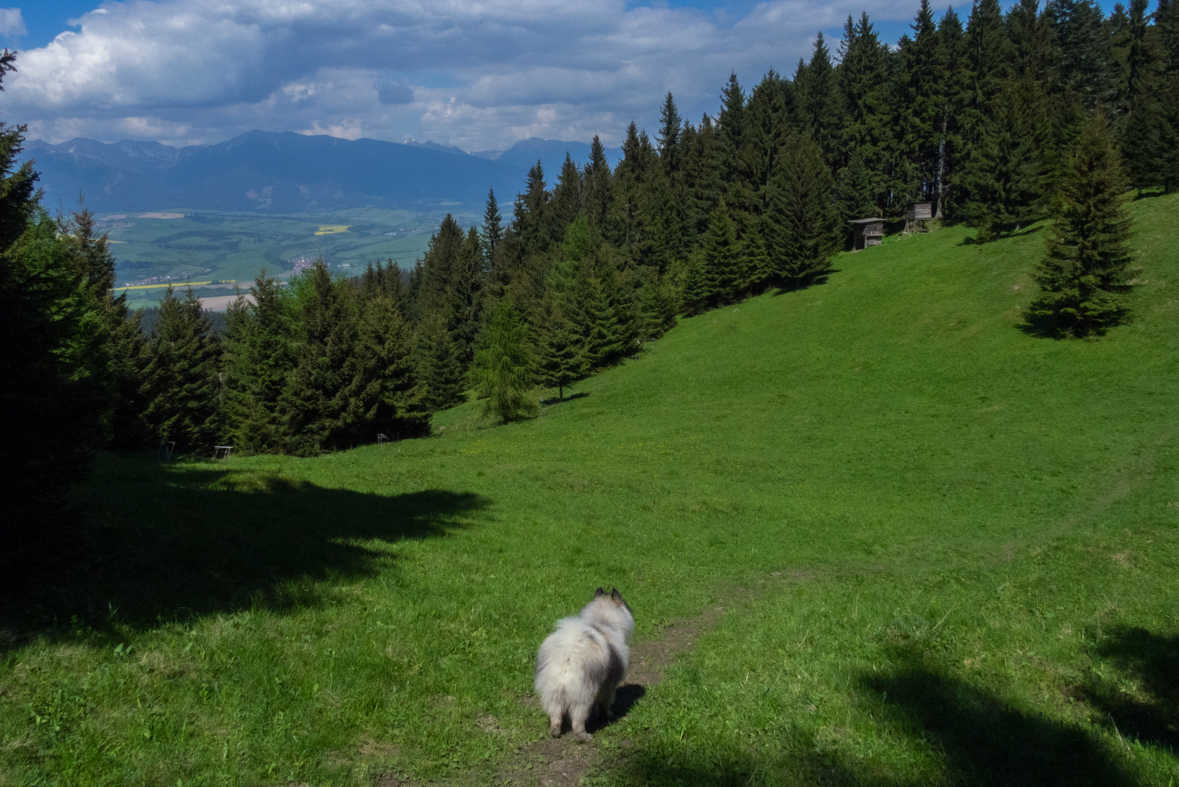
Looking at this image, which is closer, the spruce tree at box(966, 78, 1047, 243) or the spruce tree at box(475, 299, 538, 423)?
the spruce tree at box(475, 299, 538, 423)

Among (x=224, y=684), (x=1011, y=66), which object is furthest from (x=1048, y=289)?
(x=1011, y=66)

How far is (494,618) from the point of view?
33.0 feet

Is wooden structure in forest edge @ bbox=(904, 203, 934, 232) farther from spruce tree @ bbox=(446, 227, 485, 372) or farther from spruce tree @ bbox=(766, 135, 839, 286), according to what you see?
spruce tree @ bbox=(446, 227, 485, 372)

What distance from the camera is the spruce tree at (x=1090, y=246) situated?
40.6m

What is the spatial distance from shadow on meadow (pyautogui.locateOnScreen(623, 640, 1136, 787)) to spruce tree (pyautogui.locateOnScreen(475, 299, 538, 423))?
4410 centimetres

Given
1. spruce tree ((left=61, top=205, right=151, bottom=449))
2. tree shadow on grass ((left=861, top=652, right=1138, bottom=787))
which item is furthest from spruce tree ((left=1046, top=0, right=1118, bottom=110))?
spruce tree ((left=61, top=205, right=151, bottom=449))

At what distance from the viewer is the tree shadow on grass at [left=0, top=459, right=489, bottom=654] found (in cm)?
739

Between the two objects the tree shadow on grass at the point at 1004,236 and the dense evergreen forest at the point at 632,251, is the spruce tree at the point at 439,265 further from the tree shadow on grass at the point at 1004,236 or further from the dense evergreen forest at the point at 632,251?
the tree shadow on grass at the point at 1004,236

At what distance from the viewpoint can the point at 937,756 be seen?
6.02m

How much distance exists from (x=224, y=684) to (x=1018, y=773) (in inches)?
302

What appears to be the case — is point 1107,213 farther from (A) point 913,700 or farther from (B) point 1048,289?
(A) point 913,700

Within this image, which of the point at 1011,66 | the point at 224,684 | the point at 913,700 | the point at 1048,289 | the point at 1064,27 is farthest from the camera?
the point at 1064,27

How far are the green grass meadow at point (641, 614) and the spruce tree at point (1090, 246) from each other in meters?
12.9

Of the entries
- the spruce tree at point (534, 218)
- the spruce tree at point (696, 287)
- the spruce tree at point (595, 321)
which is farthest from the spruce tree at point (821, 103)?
the spruce tree at point (595, 321)
